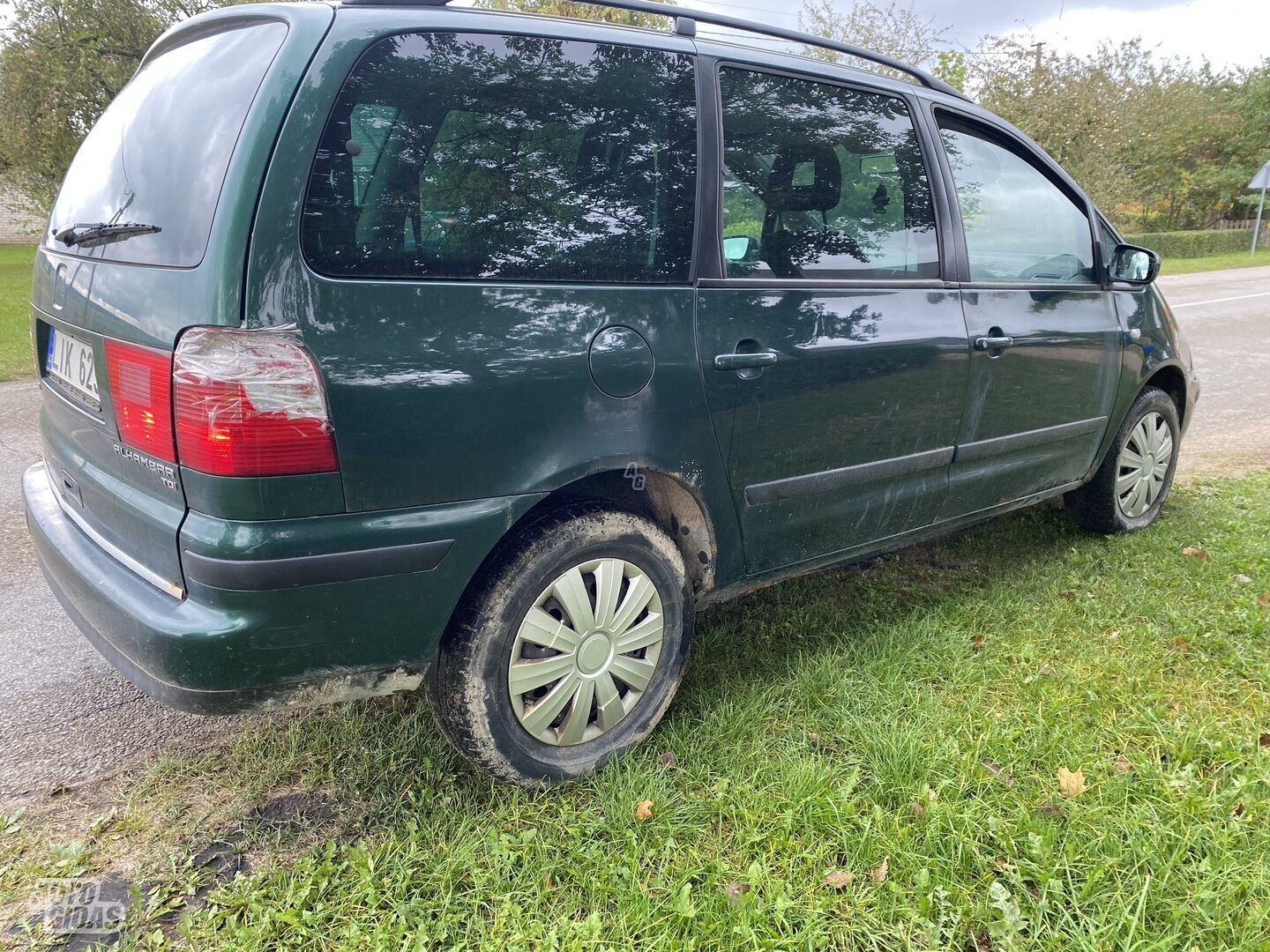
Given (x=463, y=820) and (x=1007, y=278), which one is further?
(x=1007, y=278)

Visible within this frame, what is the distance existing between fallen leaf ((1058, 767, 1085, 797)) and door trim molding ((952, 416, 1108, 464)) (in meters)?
1.19

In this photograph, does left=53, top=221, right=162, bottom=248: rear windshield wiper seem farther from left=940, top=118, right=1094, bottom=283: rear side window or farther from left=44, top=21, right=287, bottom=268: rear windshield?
left=940, top=118, right=1094, bottom=283: rear side window

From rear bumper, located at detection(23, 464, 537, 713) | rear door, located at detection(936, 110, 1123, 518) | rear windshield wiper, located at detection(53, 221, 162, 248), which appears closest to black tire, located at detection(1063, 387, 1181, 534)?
rear door, located at detection(936, 110, 1123, 518)

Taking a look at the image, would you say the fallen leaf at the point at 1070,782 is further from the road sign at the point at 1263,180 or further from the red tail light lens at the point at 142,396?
the road sign at the point at 1263,180

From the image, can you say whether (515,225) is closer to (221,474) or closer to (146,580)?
(221,474)

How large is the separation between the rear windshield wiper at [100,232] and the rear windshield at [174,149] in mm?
11

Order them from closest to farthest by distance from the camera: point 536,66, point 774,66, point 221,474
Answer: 1. point 221,474
2. point 536,66
3. point 774,66

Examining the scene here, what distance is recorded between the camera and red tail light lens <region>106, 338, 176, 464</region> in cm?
176

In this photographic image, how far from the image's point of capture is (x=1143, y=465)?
13.4ft

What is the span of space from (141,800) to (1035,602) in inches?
121

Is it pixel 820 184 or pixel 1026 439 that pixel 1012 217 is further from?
pixel 820 184

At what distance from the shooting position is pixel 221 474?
1.70 metres

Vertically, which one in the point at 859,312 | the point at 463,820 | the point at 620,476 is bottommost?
the point at 463,820

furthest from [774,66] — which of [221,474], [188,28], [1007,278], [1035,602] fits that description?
[1035,602]
